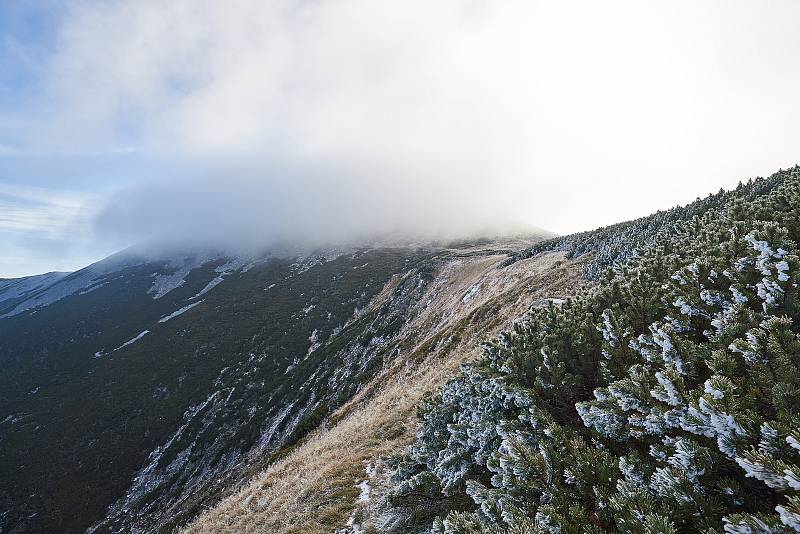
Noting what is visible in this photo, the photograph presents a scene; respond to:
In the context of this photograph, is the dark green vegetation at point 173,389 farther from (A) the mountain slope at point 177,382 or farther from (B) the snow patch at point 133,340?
(B) the snow patch at point 133,340

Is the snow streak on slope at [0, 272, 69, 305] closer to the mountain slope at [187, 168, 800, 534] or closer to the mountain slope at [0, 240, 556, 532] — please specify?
the mountain slope at [0, 240, 556, 532]

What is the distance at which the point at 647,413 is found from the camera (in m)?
4.50

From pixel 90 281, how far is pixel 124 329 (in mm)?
50655

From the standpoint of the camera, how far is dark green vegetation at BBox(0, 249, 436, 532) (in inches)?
1507

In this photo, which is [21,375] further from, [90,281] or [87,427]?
[90,281]

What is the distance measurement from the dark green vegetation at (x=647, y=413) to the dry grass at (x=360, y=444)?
11.2ft

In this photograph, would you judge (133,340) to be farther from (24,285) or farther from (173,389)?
(24,285)

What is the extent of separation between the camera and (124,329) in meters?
75.1

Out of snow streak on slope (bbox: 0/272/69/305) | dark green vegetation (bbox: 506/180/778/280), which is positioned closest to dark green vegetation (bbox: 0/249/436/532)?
dark green vegetation (bbox: 506/180/778/280)

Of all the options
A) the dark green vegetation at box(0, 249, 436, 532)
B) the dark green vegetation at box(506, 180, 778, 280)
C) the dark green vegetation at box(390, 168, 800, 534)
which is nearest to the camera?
the dark green vegetation at box(390, 168, 800, 534)

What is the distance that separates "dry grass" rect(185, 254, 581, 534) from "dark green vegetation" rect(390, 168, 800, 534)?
342 centimetres

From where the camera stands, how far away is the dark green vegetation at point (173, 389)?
38.3 m

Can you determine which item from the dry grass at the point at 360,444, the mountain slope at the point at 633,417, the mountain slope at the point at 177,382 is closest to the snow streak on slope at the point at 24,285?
the mountain slope at the point at 177,382

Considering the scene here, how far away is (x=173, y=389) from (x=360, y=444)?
165ft
